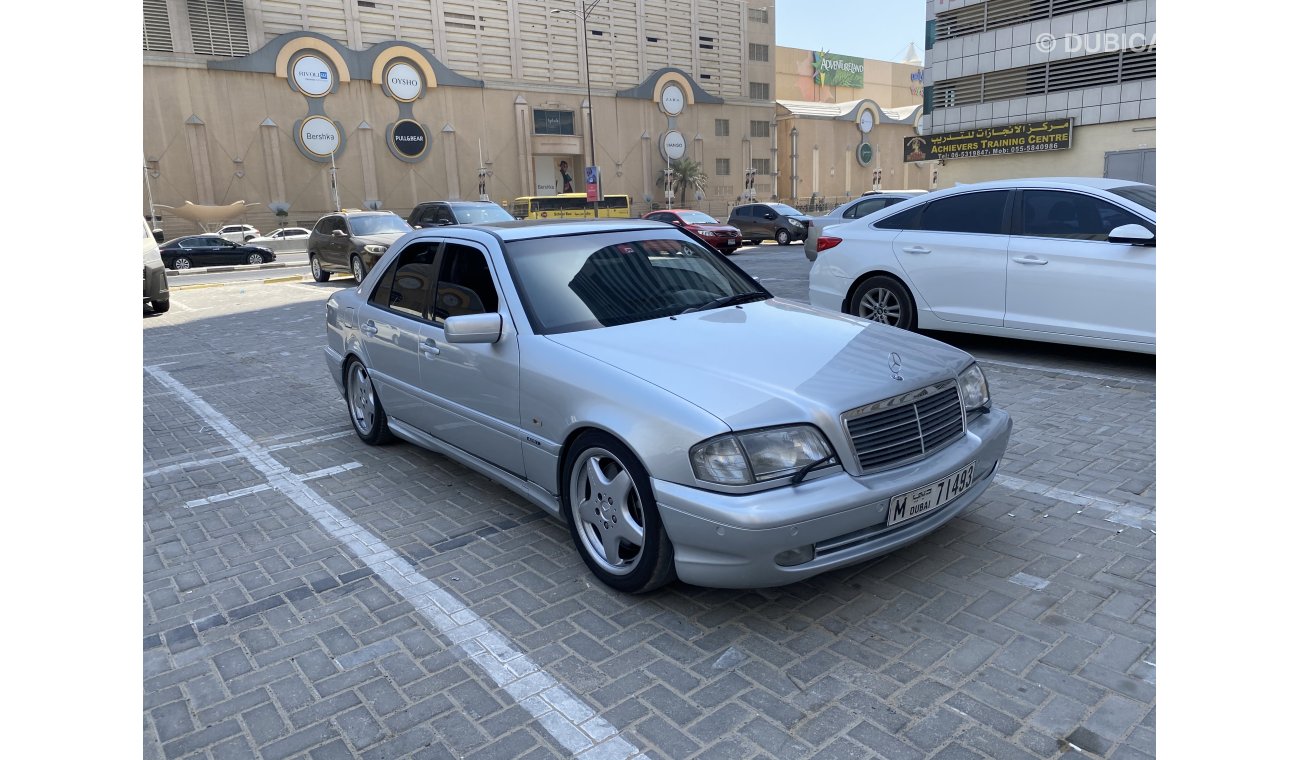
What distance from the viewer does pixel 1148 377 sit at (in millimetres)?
6539

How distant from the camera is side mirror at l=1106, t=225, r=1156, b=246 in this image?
608 cm

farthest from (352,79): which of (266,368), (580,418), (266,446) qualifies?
(580,418)

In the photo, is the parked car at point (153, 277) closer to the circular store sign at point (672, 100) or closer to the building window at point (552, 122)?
the building window at point (552, 122)

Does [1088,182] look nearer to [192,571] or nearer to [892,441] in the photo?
[892,441]

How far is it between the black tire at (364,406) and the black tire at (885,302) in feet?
15.2

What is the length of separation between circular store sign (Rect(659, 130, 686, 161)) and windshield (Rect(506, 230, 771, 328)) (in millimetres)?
58198

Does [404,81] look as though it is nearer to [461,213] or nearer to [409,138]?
[409,138]

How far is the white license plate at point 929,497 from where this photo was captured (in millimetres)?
3107

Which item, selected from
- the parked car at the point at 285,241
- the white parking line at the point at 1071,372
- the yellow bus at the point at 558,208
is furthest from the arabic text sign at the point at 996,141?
Answer: the parked car at the point at 285,241

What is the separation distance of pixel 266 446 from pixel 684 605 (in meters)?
3.98

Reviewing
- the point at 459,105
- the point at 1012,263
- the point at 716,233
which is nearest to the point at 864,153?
the point at 459,105

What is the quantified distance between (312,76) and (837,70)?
6030 cm

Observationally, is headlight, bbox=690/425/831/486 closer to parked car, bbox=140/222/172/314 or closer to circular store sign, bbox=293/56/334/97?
parked car, bbox=140/222/172/314

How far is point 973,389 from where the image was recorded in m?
3.76
